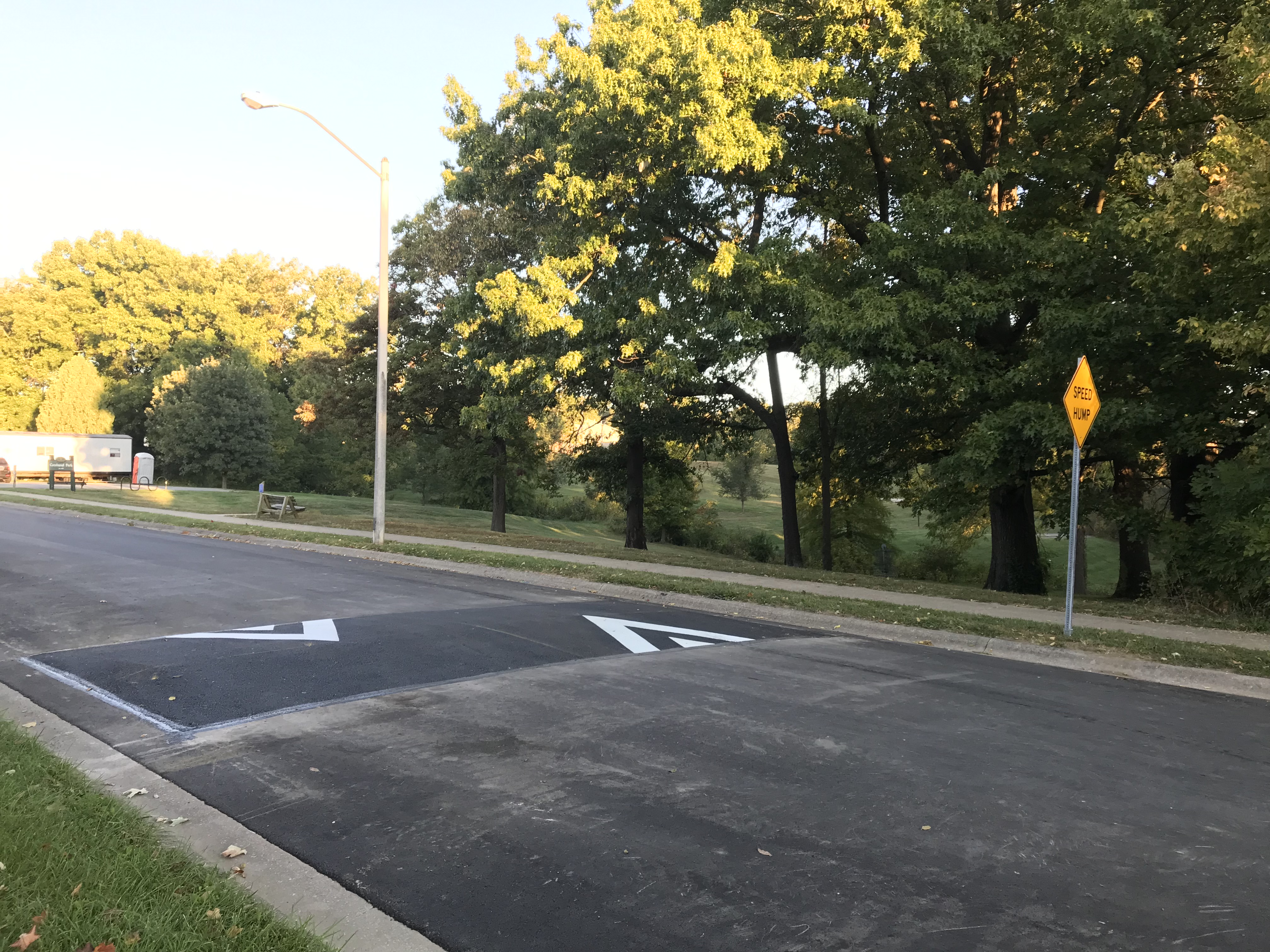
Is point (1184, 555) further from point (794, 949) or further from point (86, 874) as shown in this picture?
point (86, 874)

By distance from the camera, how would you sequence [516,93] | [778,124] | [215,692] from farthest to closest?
1. [516,93]
2. [778,124]
3. [215,692]

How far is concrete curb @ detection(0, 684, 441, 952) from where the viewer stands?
3.16 m

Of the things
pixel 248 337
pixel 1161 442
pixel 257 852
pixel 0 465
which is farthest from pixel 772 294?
pixel 248 337

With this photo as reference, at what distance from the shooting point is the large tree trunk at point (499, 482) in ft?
94.2

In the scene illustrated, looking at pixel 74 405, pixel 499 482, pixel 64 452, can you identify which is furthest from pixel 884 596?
pixel 74 405

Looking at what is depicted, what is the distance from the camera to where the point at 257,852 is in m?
3.79

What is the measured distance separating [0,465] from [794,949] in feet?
188

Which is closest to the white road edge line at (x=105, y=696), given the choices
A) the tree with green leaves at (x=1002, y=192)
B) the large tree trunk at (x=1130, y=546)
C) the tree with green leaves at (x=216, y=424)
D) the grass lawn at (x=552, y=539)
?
the grass lawn at (x=552, y=539)

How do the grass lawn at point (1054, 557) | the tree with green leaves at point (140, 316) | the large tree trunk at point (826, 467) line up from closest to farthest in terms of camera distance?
the large tree trunk at point (826, 467) < the grass lawn at point (1054, 557) < the tree with green leaves at point (140, 316)

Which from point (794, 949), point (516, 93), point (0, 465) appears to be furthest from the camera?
point (0, 465)

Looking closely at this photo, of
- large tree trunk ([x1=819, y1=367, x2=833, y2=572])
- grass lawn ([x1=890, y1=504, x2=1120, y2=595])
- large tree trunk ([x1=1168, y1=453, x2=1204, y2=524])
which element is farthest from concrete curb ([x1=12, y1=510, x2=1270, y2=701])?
grass lawn ([x1=890, y1=504, x2=1120, y2=595])

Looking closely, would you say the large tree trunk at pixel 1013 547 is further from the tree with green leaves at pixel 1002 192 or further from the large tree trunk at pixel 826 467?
the large tree trunk at pixel 826 467

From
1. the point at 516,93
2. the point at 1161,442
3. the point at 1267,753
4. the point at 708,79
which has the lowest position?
the point at 1267,753

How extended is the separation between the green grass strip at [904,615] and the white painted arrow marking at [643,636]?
1908 millimetres
